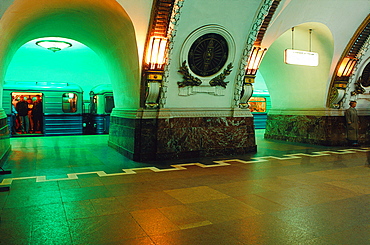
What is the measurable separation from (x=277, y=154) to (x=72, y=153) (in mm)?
5215

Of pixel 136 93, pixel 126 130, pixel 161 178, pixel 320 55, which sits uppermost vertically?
pixel 320 55

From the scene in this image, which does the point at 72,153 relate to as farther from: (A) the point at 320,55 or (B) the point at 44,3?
(A) the point at 320,55

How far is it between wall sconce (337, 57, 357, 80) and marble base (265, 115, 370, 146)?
51.7 inches

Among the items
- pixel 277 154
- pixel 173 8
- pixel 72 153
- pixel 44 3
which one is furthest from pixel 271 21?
pixel 72 153

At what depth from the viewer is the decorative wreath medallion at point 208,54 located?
768 cm

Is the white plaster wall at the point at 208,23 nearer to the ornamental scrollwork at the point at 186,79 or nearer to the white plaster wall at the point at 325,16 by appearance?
the ornamental scrollwork at the point at 186,79

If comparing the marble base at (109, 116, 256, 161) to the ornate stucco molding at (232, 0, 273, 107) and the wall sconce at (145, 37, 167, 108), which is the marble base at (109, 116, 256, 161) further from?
the ornate stucco molding at (232, 0, 273, 107)

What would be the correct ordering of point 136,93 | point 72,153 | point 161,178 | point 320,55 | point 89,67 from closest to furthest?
point 161,178 → point 136,93 → point 72,153 → point 320,55 → point 89,67

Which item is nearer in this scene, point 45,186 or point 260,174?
point 45,186

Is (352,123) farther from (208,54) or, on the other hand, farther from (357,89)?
(208,54)

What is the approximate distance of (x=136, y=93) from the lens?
7695mm

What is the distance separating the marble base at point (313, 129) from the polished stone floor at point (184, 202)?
117 inches

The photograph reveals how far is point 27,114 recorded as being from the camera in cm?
1358

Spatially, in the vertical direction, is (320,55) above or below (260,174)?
above
